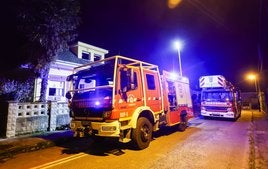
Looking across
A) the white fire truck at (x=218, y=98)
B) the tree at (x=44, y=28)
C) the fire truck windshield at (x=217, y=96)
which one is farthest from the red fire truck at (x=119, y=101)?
the fire truck windshield at (x=217, y=96)

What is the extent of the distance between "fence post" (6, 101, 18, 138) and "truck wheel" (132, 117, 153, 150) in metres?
5.62

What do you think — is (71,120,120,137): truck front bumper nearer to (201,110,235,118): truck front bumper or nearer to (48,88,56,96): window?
(48,88,56,96): window

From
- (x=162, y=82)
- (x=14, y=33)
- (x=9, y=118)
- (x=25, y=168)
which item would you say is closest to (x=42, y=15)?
(x=14, y=33)

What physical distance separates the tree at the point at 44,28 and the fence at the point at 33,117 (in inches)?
61.5

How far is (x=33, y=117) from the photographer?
29.5 ft

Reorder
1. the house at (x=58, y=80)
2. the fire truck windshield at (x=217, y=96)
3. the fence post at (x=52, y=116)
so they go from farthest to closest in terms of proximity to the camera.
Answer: the fire truck windshield at (x=217, y=96)
the house at (x=58, y=80)
the fence post at (x=52, y=116)

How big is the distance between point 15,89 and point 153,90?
8297 millimetres

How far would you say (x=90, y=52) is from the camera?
62.4 feet

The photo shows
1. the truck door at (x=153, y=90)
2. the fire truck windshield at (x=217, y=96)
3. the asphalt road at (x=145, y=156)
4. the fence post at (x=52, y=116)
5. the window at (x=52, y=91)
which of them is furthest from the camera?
the window at (x=52, y=91)

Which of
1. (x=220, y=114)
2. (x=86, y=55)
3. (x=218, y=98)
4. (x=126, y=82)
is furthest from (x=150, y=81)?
(x=86, y=55)

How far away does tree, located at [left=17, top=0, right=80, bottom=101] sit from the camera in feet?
32.6

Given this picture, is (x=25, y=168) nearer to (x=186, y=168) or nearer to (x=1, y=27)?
(x=186, y=168)

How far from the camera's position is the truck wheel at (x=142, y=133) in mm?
6137

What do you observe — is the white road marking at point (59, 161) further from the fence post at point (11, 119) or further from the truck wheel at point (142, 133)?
the fence post at point (11, 119)
